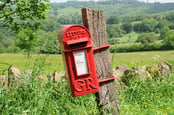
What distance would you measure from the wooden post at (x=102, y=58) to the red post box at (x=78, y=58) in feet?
0.56

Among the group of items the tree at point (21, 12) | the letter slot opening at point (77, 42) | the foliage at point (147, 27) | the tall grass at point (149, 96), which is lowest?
the tall grass at point (149, 96)

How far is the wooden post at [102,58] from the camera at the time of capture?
3.55 meters

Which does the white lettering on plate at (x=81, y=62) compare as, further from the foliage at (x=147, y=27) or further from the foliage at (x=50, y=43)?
the foliage at (x=147, y=27)

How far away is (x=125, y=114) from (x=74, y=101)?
866 millimetres

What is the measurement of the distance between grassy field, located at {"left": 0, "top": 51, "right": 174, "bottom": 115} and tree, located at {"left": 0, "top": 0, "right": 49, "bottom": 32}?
7.12 metres

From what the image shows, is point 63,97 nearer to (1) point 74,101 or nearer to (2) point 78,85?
(1) point 74,101

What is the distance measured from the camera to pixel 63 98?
422 centimetres

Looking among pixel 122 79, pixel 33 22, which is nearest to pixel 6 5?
pixel 33 22

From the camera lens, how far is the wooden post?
3547mm

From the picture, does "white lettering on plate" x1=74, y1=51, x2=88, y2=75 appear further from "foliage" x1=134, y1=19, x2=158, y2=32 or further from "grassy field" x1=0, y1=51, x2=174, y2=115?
"foliage" x1=134, y1=19, x2=158, y2=32

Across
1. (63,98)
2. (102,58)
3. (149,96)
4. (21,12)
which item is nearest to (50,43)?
(63,98)

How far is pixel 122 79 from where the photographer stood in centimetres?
583

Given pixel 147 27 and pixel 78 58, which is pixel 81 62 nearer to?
pixel 78 58

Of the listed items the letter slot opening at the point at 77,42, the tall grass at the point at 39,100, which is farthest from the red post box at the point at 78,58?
the tall grass at the point at 39,100
